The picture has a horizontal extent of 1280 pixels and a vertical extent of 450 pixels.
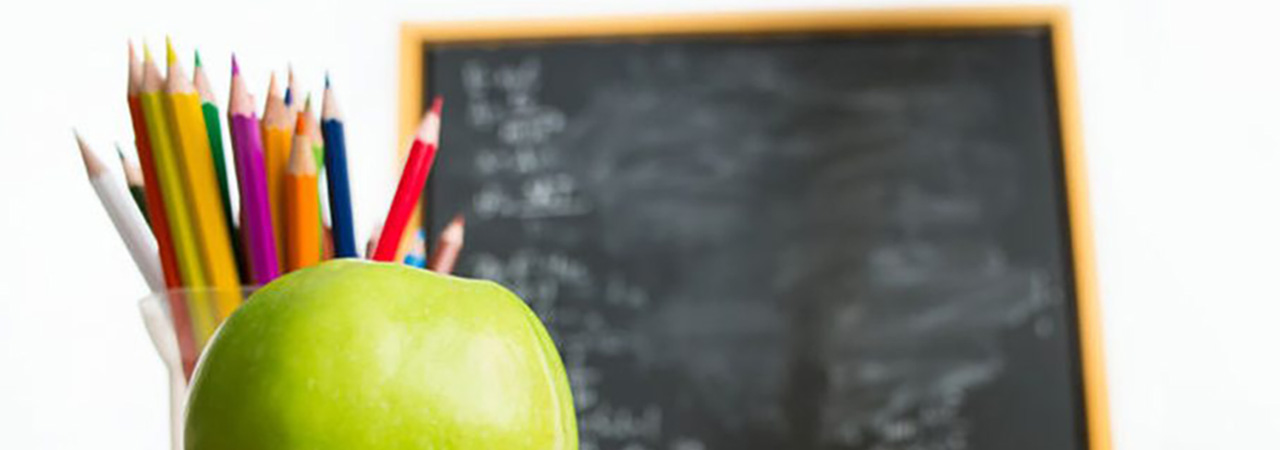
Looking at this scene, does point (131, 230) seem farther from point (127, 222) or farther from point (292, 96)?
point (292, 96)

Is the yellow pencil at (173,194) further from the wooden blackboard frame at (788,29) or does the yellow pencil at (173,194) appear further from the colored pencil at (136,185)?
the wooden blackboard frame at (788,29)

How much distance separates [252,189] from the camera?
46 centimetres

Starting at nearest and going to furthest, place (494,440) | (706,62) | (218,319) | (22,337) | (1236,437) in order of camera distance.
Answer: (494,440) → (218,319) → (22,337) → (1236,437) → (706,62)

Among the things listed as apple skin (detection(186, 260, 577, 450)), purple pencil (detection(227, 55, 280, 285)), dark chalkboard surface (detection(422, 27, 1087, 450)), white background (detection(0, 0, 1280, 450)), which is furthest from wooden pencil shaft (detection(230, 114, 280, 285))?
dark chalkboard surface (detection(422, 27, 1087, 450))

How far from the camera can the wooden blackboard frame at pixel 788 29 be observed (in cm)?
118

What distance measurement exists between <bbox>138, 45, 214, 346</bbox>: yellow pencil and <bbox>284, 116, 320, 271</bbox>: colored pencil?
1.6 inches

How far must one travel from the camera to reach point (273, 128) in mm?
475

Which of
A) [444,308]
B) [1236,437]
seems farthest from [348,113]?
[1236,437]

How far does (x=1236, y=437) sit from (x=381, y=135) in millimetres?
1066

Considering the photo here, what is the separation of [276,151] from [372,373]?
205mm

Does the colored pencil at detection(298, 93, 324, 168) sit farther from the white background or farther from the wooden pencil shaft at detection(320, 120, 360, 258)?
the white background

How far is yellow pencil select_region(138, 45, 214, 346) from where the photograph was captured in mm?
447

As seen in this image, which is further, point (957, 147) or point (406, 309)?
point (957, 147)

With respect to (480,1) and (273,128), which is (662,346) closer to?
(480,1)
